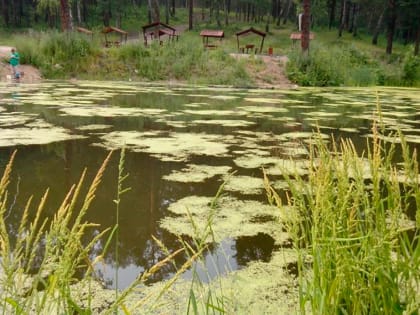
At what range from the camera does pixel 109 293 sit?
5.97 ft

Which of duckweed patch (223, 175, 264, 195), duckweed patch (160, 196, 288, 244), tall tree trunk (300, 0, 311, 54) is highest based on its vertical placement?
tall tree trunk (300, 0, 311, 54)

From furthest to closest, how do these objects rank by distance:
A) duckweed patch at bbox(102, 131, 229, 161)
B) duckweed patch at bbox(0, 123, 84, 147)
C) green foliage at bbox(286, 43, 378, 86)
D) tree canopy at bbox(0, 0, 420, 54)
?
tree canopy at bbox(0, 0, 420, 54)
green foliage at bbox(286, 43, 378, 86)
duckweed patch at bbox(0, 123, 84, 147)
duckweed patch at bbox(102, 131, 229, 161)

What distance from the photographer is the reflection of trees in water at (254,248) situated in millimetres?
2215

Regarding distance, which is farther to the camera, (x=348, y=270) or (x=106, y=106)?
(x=106, y=106)

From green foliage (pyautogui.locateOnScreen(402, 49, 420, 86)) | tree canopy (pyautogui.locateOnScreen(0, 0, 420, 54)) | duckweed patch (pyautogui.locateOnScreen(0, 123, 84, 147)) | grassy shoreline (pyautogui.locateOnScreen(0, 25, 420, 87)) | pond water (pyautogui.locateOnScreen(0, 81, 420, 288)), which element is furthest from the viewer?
tree canopy (pyautogui.locateOnScreen(0, 0, 420, 54))

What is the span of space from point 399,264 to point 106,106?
6902 mm

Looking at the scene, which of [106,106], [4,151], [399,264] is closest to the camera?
[399,264]

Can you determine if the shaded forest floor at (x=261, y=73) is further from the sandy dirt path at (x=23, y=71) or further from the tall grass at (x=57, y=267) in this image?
the tall grass at (x=57, y=267)

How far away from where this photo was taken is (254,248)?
2.34m

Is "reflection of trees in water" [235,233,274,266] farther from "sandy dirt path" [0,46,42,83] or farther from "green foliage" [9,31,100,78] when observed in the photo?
"green foliage" [9,31,100,78]

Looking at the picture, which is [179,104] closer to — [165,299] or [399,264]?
[165,299]

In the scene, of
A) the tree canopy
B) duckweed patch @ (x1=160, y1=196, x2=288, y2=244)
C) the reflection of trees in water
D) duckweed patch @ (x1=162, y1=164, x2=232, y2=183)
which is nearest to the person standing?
duckweed patch @ (x1=162, y1=164, x2=232, y2=183)

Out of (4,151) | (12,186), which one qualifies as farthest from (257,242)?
(4,151)

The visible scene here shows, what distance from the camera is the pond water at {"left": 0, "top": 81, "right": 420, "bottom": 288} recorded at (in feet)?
8.00
